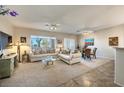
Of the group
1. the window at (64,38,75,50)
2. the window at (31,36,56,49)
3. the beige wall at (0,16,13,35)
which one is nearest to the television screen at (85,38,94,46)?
the window at (64,38,75,50)

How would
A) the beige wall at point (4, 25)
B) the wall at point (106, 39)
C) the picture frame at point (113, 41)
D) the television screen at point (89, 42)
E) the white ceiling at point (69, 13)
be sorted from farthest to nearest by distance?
the television screen at point (89, 42), the picture frame at point (113, 41), the wall at point (106, 39), the beige wall at point (4, 25), the white ceiling at point (69, 13)

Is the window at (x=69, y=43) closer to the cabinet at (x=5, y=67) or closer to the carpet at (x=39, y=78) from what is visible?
the carpet at (x=39, y=78)

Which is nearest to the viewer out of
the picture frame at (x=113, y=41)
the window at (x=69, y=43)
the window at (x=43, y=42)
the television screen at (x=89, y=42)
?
the picture frame at (x=113, y=41)

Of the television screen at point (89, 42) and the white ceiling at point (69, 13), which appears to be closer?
the white ceiling at point (69, 13)

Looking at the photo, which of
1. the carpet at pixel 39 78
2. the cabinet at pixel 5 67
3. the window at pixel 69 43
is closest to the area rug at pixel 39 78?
the carpet at pixel 39 78

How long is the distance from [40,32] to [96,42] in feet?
17.0

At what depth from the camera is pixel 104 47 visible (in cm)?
736

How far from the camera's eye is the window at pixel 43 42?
7.41 m

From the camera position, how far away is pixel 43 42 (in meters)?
7.89

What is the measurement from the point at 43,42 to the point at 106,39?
17.7 feet

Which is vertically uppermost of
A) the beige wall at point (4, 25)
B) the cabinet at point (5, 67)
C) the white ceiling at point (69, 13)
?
the white ceiling at point (69, 13)

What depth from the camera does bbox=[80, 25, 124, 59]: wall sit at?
20.2ft

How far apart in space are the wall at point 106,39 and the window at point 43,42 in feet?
12.9

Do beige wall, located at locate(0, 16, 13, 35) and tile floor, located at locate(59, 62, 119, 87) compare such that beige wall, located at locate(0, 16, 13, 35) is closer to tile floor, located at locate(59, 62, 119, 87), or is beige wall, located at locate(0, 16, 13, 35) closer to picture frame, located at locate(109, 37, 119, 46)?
tile floor, located at locate(59, 62, 119, 87)
